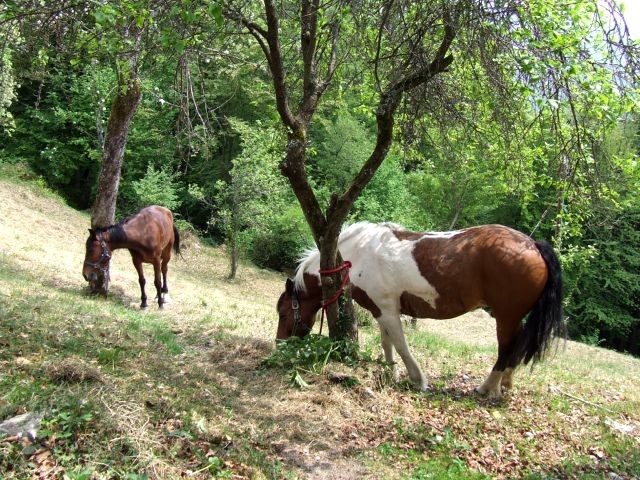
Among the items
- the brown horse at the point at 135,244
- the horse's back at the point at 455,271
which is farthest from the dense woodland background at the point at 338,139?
the brown horse at the point at 135,244

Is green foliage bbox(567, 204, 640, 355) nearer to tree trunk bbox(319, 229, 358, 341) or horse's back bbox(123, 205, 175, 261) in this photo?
horse's back bbox(123, 205, 175, 261)

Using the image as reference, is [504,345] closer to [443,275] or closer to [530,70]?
[443,275]

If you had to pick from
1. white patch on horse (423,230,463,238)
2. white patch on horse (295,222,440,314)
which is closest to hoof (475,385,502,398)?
white patch on horse (295,222,440,314)

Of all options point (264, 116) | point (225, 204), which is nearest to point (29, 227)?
point (225, 204)

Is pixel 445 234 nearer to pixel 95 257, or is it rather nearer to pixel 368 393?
pixel 368 393

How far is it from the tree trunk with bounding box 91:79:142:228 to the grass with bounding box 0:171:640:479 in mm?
2714

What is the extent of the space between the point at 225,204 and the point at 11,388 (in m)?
14.7

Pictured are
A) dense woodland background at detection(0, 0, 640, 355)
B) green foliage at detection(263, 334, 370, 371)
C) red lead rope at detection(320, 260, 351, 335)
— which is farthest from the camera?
red lead rope at detection(320, 260, 351, 335)

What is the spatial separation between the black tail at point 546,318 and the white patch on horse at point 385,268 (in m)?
1.02

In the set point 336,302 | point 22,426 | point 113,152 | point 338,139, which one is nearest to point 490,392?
point 336,302

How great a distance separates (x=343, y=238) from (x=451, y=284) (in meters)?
1.47

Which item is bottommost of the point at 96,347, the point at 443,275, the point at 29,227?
the point at 29,227

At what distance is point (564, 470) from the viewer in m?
3.98

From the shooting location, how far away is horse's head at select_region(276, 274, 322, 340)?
6281 mm
